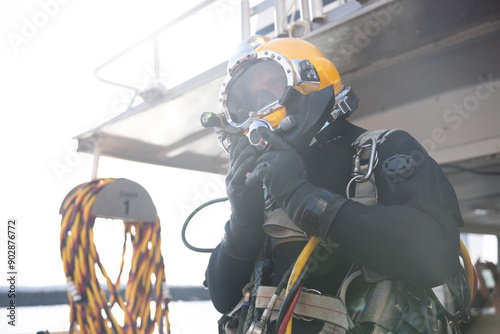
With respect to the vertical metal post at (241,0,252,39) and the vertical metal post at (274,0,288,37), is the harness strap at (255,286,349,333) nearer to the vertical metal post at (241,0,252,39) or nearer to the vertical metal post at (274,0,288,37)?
the vertical metal post at (274,0,288,37)

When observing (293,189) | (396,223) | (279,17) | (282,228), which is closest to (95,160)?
(279,17)

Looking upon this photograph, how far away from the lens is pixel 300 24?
2.14 metres

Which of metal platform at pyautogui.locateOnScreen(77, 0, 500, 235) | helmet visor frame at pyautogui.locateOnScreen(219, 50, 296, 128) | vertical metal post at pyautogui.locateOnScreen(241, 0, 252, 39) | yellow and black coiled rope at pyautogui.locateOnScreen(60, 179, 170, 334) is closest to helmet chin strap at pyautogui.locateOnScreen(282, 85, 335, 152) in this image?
helmet visor frame at pyautogui.locateOnScreen(219, 50, 296, 128)

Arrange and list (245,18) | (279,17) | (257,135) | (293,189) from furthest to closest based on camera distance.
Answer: (245,18) → (279,17) → (257,135) → (293,189)

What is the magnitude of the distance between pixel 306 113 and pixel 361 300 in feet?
1.69

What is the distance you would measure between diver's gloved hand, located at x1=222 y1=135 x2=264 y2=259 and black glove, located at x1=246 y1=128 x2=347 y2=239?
6 centimetres

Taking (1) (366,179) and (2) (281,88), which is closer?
(1) (366,179)

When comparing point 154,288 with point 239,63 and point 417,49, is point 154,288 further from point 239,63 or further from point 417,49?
point 417,49

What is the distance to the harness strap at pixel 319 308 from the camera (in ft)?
3.18

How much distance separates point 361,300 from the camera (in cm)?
100

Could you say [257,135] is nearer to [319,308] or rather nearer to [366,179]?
[366,179]

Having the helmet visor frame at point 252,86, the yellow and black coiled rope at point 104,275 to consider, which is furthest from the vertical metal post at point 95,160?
the helmet visor frame at point 252,86

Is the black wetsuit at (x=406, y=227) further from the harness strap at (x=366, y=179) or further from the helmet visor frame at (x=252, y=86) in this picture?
the helmet visor frame at (x=252, y=86)

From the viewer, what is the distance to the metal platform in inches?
76.5
